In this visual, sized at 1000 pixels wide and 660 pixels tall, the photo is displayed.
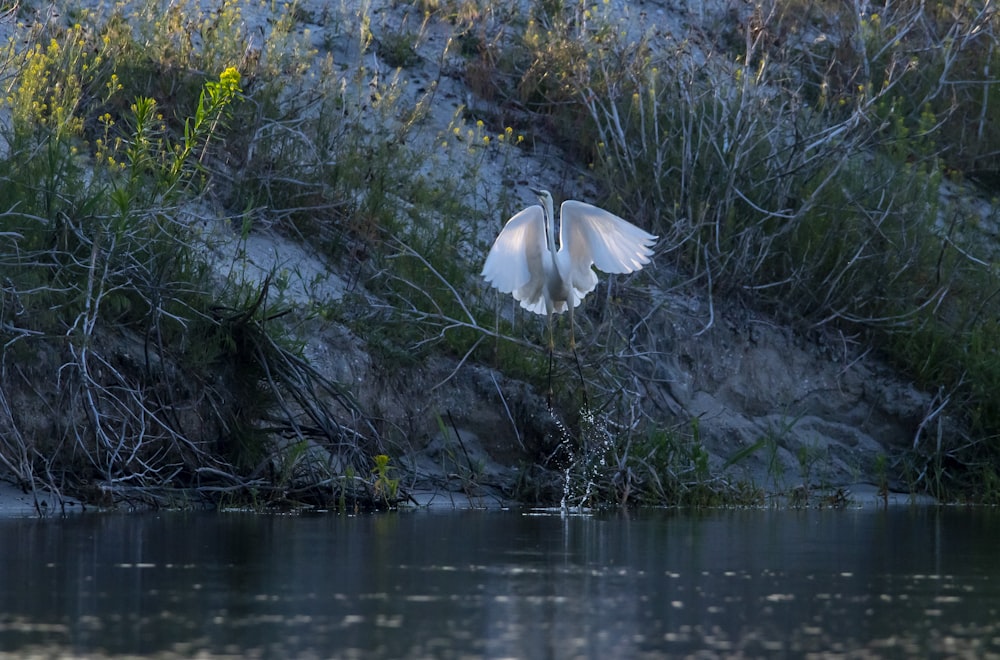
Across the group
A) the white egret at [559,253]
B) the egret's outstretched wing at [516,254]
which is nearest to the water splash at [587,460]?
the white egret at [559,253]

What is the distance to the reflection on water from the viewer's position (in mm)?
4328

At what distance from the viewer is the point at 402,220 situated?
443 inches

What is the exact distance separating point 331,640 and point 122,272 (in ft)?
15.3

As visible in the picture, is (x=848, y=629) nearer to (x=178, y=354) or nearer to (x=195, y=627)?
(x=195, y=627)

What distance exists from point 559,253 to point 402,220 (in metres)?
2.06

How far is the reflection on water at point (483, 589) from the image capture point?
4.33 meters

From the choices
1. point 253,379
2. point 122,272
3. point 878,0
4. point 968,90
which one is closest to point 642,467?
point 253,379

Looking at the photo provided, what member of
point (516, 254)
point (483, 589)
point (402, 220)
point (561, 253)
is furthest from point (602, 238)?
point (483, 589)

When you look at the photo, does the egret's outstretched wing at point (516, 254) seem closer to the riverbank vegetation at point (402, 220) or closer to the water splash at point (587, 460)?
the riverbank vegetation at point (402, 220)

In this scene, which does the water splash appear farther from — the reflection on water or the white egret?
the reflection on water

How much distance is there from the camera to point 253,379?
8.99m

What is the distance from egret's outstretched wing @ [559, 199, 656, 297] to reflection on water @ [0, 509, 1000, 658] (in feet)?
6.10

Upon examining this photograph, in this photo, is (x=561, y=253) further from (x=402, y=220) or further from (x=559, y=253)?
(x=402, y=220)

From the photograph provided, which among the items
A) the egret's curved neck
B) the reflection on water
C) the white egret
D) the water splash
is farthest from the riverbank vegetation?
the reflection on water
